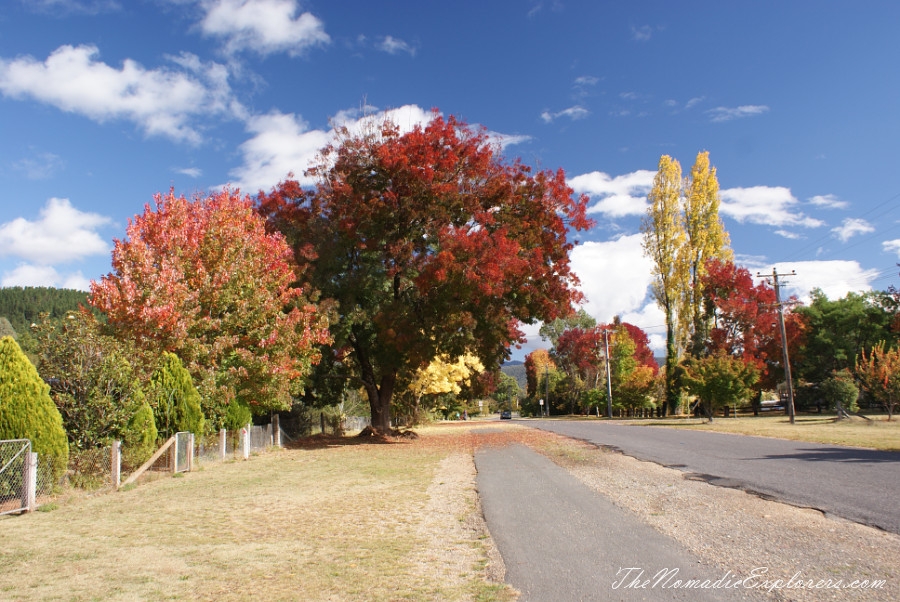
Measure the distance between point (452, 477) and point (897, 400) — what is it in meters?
29.7

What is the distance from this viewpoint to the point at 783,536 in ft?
22.2

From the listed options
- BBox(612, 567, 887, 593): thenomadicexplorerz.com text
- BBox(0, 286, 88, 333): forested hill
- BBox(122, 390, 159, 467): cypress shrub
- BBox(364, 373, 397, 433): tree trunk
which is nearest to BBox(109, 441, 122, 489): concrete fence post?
BBox(122, 390, 159, 467): cypress shrub

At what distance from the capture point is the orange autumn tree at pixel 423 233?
2264cm

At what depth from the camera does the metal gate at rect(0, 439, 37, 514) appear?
31.8 ft

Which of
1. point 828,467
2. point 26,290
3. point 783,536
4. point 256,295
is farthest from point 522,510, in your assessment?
point 26,290

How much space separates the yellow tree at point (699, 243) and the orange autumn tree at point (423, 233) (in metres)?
27.9

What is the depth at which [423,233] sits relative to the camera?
80.3 feet

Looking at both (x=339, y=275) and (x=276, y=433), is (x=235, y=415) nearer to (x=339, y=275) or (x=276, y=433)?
(x=276, y=433)

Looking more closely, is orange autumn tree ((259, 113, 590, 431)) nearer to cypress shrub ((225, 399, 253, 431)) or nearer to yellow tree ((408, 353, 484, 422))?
cypress shrub ((225, 399, 253, 431))

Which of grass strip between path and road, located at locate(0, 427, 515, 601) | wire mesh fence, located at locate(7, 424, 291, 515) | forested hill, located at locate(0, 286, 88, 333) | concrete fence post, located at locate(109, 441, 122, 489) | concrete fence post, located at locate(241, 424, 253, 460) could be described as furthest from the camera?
forested hill, located at locate(0, 286, 88, 333)

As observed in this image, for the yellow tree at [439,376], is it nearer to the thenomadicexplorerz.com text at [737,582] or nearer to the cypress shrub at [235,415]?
the cypress shrub at [235,415]

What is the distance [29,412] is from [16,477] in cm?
118

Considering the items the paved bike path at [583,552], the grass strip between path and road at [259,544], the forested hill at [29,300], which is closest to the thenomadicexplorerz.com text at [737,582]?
the paved bike path at [583,552]

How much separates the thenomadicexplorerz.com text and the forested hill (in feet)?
377
